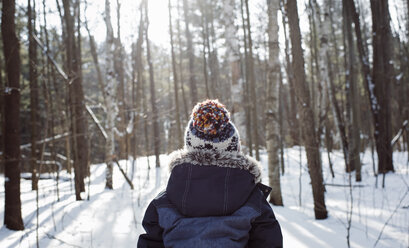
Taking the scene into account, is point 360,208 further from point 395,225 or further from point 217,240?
point 217,240

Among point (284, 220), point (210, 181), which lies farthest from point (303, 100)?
point (210, 181)

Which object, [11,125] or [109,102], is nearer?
[11,125]

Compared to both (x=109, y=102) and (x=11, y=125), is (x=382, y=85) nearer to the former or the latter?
(x=109, y=102)

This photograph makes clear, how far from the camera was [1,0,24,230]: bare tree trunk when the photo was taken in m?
4.96

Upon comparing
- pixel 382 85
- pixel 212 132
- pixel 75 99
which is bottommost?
pixel 212 132

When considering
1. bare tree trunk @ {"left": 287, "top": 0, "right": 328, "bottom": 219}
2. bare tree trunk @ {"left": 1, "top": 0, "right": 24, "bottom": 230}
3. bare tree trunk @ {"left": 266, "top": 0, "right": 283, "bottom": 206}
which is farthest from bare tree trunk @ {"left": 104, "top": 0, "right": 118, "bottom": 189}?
bare tree trunk @ {"left": 287, "top": 0, "right": 328, "bottom": 219}

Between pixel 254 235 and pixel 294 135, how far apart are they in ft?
62.3

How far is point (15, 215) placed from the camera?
4980 millimetres

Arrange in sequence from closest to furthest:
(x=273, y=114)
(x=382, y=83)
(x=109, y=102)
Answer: (x=273, y=114)
(x=382, y=83)
(x=109, y=102)

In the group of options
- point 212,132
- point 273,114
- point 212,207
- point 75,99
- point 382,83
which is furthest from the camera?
point 382,83

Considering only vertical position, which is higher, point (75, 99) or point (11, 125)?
point (75, 99)

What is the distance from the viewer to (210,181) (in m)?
1.80

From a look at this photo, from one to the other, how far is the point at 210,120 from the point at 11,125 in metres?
4.47

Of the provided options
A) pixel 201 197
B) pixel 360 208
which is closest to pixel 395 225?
pixel 360 208
